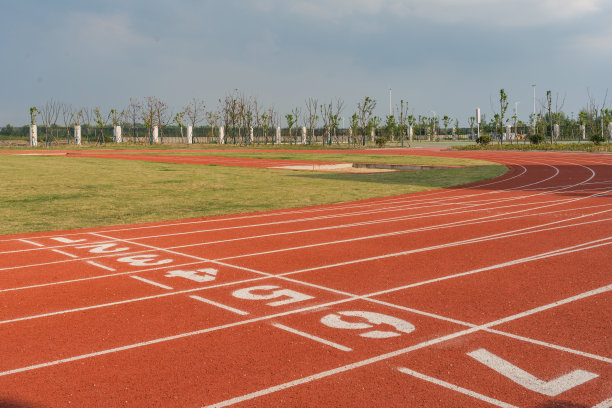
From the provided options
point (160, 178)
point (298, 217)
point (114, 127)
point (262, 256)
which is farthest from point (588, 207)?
point (114, 127)

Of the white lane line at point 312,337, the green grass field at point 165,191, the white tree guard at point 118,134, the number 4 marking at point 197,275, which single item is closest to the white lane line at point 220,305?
the white lane line at point 312,337

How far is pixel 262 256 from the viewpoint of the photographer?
8062mm

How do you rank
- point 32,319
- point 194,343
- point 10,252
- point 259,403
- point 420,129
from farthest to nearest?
point 420,129
point 10,252
point 32,319
point 194,343
point 259,403

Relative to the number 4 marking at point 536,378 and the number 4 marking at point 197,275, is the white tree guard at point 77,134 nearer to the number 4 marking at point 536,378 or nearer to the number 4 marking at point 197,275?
the number 4 marking at point 197,275

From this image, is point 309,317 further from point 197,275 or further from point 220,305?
point 197,275

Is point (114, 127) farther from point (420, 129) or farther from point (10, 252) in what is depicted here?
point (10, 252)

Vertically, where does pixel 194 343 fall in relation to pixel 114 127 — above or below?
below

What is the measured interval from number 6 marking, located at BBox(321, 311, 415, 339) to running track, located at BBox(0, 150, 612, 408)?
0.03 meters

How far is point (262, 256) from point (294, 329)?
3.11m

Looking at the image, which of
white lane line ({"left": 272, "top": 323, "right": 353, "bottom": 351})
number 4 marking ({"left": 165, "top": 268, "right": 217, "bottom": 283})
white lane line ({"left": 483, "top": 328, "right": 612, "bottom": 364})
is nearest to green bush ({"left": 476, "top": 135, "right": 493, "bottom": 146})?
number 4 marking ({"left": 165, "top": 268, "right": 217, "bottom": 283})

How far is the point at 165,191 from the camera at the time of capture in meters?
17.4

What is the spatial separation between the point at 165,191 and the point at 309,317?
503 inches

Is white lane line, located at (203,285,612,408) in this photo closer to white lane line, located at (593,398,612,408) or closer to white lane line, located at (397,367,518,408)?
white lane line, located at (397,367,518,408)

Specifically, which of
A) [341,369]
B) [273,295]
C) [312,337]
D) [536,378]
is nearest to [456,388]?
[536,378]
